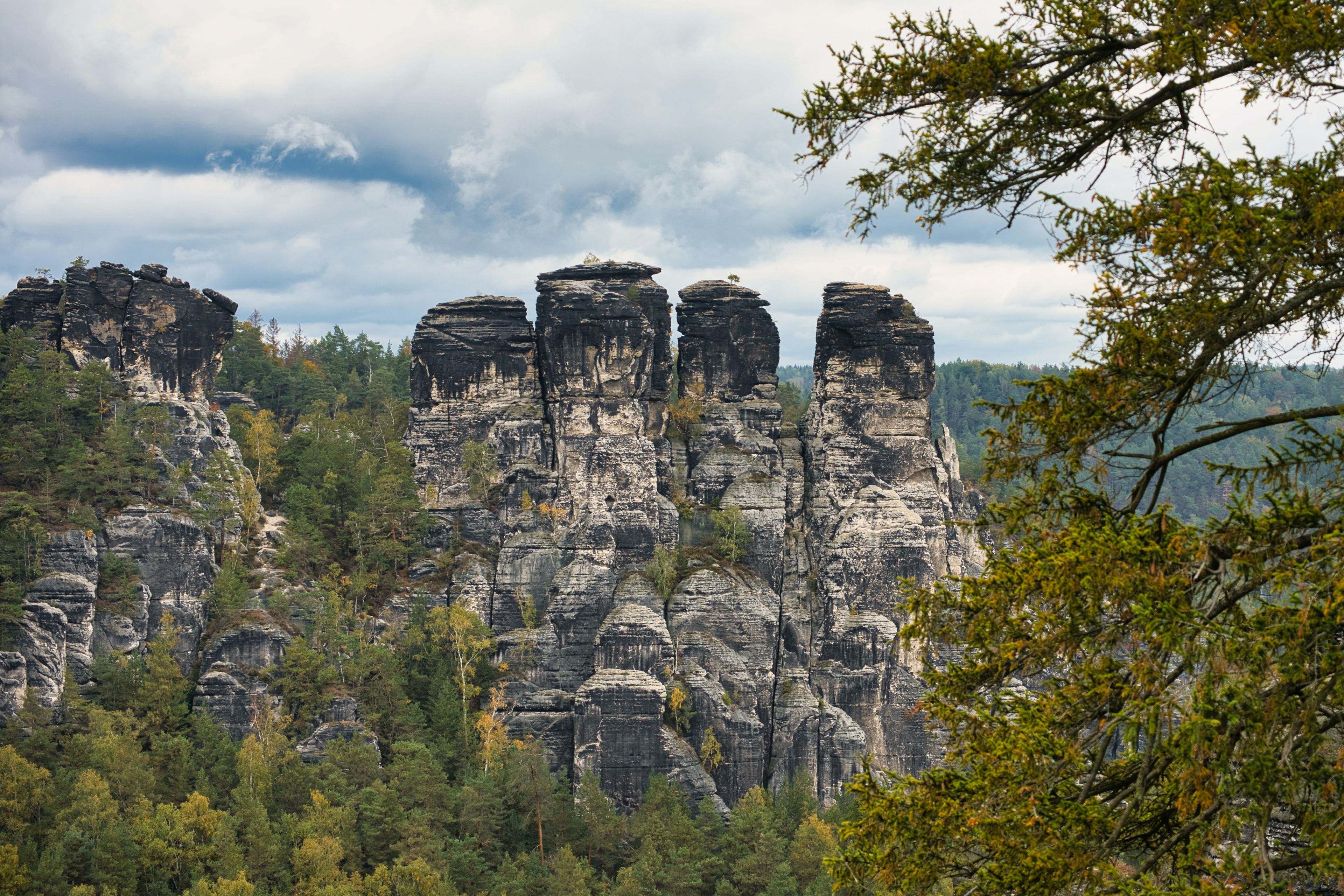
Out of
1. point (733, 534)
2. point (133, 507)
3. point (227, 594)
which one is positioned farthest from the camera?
point (733, 534)

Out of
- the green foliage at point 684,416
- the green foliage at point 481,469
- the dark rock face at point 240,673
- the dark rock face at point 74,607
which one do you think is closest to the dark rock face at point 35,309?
the dark rock face at point 74,607

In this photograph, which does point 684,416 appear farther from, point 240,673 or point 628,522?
point 240,673

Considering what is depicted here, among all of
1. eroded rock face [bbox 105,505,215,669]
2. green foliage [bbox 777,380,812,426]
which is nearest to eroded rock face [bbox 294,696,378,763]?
eroded rock face [bbox 105,505,215,669]

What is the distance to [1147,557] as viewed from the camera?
6.35 meters

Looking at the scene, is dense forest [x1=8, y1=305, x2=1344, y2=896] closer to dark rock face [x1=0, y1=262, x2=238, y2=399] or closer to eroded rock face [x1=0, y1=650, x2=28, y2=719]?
eroded rock face [x1=0, y1=650, x2=28, y2=719]

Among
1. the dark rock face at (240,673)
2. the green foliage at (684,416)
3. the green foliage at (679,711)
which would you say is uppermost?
the green foliage at (684,416)

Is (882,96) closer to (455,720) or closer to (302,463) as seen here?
(455,720)

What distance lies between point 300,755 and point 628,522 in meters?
19.4

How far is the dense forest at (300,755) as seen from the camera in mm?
34188

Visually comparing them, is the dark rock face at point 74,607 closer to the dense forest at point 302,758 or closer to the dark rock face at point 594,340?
the dense forest at point 302,758

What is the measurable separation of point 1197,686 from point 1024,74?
4.68m

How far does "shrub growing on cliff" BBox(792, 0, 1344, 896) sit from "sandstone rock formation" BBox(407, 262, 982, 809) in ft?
135

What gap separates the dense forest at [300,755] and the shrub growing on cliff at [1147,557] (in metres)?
30.5

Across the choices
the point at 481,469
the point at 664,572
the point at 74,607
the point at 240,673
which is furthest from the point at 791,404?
the point at 74,607
